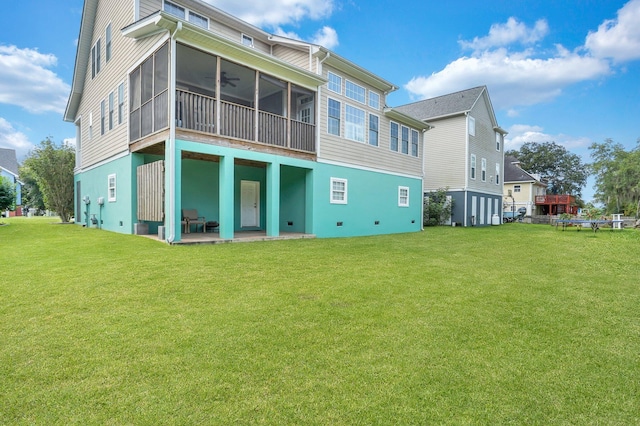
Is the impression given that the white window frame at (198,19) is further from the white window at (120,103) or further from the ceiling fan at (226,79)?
the white window at (120,103)

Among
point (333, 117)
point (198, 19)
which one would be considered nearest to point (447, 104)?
point (333, 117)

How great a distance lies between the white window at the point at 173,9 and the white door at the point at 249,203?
A: 662cm

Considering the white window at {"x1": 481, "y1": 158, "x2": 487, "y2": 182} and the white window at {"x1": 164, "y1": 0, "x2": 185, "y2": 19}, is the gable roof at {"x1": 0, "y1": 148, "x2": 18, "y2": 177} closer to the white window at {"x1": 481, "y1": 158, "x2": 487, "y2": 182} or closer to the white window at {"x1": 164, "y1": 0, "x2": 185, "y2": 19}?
the white window at {"x1": 164, "y1": 0, "x2": 185, "y2": 19}

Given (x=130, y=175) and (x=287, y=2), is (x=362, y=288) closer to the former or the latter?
(x=130, y=175)

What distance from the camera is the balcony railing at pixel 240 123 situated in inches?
350

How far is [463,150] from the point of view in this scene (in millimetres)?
21031

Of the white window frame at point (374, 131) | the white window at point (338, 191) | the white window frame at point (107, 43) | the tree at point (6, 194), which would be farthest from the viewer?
the tree at point (6, 194)

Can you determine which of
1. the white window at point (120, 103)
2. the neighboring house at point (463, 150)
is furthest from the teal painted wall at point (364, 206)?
the white window at point (120, 103)

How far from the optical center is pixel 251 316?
357 cm

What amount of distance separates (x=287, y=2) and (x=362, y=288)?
16.3m

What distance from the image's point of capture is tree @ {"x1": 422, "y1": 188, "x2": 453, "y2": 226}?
20938mm

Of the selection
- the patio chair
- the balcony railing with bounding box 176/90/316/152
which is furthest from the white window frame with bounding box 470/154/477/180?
the patio chair

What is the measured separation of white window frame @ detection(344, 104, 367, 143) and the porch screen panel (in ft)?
24.1

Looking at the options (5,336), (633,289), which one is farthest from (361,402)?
(633,289)
